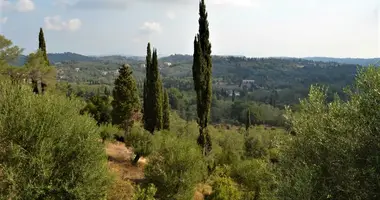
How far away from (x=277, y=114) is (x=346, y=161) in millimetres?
121814

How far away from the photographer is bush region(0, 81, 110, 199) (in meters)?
14.1

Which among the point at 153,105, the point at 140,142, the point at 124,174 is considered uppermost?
the point at 153,105

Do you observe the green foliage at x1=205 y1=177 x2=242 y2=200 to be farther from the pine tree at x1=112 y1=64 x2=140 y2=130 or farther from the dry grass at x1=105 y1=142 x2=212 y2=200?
the pine tree at x1=112 y1=64 x2=140 y2=130

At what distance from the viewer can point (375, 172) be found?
31.5ft

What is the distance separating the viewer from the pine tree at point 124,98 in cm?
3697

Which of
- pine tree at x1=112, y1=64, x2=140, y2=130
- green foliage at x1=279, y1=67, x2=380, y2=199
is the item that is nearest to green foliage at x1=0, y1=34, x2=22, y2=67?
pine tree at x1=112, y1=64, x2=140, y2=130

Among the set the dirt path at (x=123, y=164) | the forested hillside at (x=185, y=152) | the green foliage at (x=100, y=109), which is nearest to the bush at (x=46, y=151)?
the forested hillside at (x=185, y=152)

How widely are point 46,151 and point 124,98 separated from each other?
2237 cm

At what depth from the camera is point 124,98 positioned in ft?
122

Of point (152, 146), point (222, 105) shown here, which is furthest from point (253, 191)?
point (222, 105)

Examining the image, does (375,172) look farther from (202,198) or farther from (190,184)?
(202,198)

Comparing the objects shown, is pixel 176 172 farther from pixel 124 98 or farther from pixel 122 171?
pixel 124 98

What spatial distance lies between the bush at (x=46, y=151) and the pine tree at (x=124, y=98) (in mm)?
20039

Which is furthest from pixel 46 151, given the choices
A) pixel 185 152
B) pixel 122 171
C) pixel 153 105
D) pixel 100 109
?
pixel 100 109
